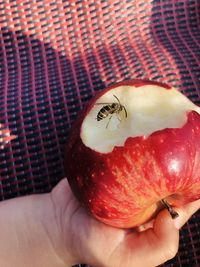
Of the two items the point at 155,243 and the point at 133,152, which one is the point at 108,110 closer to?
the point at 133,152

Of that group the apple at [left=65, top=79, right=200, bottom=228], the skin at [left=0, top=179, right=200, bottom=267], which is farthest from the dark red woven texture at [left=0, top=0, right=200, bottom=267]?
the apple at [left=65, top=79, right=200, bottom=228]

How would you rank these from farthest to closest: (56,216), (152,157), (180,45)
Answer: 1. (180,45)
2. (56,216)
3. (152,157)

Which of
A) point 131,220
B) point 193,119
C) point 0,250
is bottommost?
point 0,250

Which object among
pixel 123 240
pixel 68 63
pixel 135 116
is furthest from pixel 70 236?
pixel 68 63

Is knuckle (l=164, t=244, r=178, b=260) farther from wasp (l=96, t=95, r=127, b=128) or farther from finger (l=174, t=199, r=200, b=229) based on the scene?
wasp (l=96, t=95, r=127, b=128)

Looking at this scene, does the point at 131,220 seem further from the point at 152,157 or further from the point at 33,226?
the point at 33,226

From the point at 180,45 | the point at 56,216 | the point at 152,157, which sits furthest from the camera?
the point at 180,45

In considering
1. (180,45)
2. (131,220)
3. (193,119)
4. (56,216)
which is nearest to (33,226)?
(56,216)
